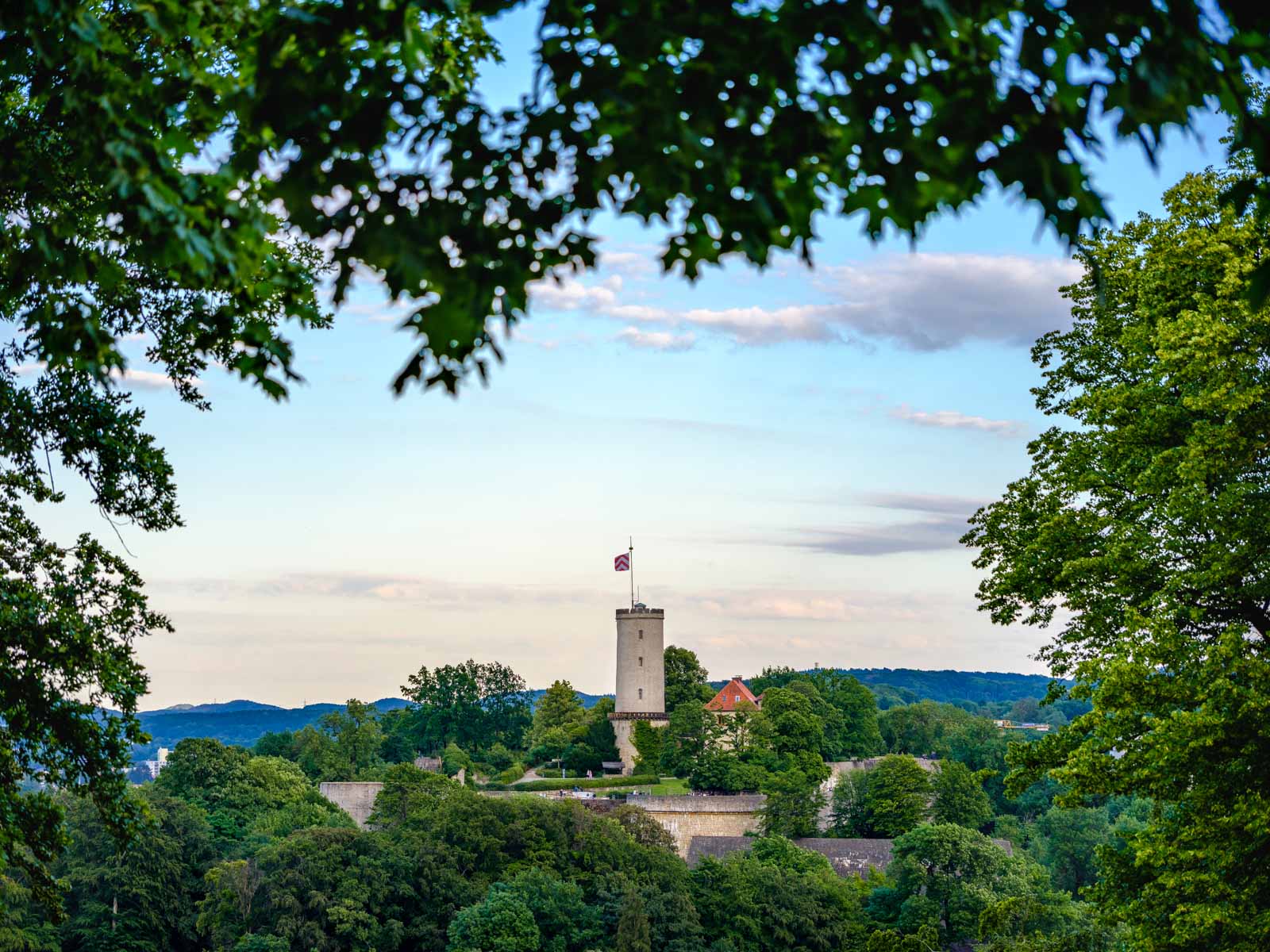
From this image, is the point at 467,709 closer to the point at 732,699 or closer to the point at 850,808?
the point at 732,699

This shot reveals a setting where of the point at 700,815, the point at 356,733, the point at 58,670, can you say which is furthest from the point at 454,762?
the point at 58,670

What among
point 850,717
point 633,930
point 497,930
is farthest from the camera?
point 850,717

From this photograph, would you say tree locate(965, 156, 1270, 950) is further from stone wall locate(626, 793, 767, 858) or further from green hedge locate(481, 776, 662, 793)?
green hedge locate(481, 776, 662, 793)

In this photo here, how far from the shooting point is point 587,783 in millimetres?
75438

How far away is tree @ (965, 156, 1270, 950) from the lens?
1298cm

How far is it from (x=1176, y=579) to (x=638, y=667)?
70.9 m

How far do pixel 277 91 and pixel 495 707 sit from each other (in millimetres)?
95772

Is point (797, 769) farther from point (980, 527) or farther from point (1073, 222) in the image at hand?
point (1073, 222)

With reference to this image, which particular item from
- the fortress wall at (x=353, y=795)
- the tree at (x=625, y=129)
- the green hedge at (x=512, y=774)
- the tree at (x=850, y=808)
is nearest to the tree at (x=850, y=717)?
the tree at (x=850, y=808)

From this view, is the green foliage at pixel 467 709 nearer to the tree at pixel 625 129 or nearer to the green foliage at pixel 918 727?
the green foliage at pixel 918 727

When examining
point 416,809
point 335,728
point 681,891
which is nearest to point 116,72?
point 681,891

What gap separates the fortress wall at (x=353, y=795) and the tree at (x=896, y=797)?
25839 millimetres

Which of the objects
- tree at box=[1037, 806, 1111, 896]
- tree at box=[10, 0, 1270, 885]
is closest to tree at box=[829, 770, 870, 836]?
tree at box=[1037, 806, 1111, 896]

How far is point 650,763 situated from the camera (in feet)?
258
